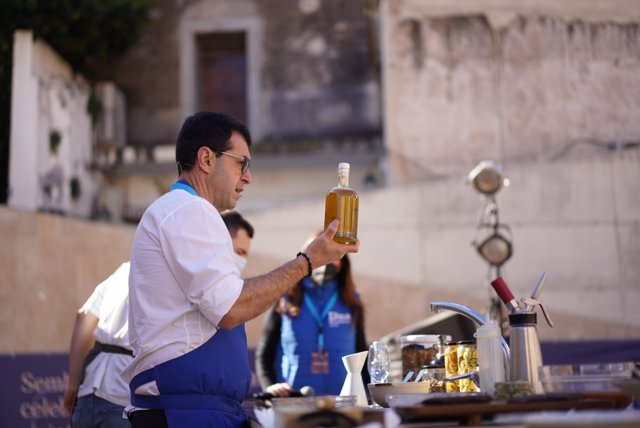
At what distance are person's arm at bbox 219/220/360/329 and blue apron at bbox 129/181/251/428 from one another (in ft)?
0.38

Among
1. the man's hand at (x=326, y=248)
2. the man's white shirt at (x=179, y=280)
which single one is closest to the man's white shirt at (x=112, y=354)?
the man's white shirt at (x=179, y=280)

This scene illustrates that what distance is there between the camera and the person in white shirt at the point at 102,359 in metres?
4.16

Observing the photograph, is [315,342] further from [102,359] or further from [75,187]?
[75,187]

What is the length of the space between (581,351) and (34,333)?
598 cm

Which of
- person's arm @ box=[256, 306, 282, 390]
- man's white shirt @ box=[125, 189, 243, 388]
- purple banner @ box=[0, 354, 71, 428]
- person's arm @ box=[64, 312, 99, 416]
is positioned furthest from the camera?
purple banner @ box=[0, 354, 71, 428]

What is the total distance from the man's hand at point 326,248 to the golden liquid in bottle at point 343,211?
1.4 inches

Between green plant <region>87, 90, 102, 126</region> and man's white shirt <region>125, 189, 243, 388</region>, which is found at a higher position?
green plant <region>87, 90, 102, 126</region>

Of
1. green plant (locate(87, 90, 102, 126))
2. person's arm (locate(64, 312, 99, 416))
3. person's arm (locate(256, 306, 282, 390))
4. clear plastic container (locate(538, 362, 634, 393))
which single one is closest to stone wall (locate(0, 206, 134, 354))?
green plant (locate(87, 90, 102, 126))

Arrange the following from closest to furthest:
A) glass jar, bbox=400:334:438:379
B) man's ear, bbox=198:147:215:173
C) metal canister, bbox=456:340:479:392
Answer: man's ear, bbox=198:147:215:173 < metal canister, bbox=456:340:479:392 < glass jar, bbox=400:334:438:379

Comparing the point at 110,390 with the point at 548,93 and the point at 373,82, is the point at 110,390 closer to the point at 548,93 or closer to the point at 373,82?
the point at 548,93

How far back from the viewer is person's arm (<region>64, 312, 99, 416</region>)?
14.3 ft

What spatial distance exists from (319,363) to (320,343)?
13cm

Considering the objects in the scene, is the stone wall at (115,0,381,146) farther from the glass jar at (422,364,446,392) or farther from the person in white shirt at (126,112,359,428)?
the person in white shirt at (126,112,359,428)

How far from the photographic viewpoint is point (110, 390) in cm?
417
